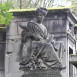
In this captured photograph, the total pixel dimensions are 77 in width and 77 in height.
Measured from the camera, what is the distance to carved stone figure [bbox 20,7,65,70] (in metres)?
13.8

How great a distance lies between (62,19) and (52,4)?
14.2 m

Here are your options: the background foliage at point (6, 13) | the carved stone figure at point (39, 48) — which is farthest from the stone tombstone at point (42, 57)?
the background foliage at point (6, 13)

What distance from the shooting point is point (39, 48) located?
13867 mm

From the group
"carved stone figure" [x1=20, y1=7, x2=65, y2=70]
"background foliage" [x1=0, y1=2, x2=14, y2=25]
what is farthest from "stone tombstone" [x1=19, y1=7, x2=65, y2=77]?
"background foliage" [x1=0, y1=2, x2=14, y2=25]

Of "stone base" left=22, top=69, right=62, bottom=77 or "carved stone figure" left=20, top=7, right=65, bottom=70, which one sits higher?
"carved stone figure" left=20, top=7, right=65, bottom=70

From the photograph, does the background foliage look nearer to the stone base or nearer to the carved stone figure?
the carved stone figure

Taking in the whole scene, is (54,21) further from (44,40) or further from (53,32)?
(44,40)

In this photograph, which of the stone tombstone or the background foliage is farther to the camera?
the background foliage

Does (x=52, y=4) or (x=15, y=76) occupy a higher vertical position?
(x=52, y=4)

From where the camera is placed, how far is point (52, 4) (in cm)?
3008

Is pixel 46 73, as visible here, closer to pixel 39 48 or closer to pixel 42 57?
pixel 42 57

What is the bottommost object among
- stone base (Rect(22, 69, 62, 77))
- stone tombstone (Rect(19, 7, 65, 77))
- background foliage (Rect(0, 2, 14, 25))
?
stone base (Rect(22, 69, 62, 77))

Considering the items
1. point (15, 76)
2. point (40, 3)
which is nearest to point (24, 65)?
point (15, 76)

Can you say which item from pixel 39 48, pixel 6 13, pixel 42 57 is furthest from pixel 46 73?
pixel 6 13
